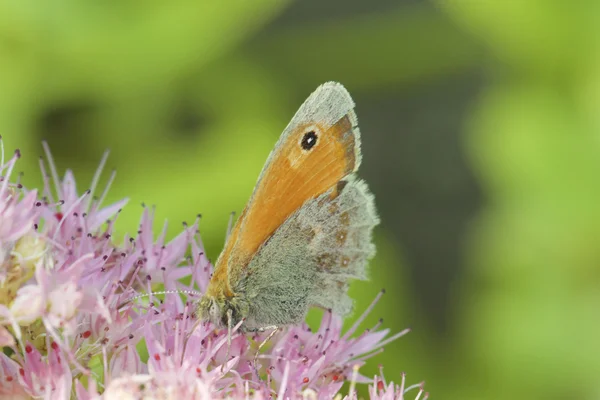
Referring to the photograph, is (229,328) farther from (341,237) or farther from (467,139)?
(467,139)

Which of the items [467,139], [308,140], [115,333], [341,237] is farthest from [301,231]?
[467,139]

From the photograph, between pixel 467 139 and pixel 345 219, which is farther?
pixel 467 139

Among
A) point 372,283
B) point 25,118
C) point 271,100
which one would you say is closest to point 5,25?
point 25,118

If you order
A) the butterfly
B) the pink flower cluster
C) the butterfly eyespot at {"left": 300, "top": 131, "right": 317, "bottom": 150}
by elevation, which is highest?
the butterfly eyespot at {"left": 300, "top": 131, "right": 317, "bottom": 150}

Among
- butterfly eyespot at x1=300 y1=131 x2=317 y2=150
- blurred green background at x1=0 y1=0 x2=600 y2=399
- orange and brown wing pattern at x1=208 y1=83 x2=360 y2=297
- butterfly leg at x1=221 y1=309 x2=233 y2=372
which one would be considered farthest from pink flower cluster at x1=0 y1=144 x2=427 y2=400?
blurred green background at x1=0 y1=0 x2=600 y2=399

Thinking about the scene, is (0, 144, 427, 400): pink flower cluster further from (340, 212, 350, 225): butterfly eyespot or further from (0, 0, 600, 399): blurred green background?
(0, 0, 600, 399): blurred green background

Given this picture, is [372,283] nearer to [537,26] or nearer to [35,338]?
[537,26]
